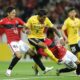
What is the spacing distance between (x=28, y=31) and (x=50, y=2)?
14387 millimetres

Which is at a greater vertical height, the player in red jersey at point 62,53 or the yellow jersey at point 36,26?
the yellow jersey at point 36,26

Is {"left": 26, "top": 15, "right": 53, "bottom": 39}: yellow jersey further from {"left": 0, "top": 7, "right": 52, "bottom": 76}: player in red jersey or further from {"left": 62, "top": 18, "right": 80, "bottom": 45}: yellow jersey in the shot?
{"left": 62, "top": 18, "right": 80, "bottom": 45}: yellow jersey

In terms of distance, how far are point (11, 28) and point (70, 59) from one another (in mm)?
2079

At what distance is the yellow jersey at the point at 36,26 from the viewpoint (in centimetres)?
1783

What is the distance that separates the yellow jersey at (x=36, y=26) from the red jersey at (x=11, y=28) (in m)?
0.30

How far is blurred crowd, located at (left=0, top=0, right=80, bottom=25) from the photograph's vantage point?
99.6 feet

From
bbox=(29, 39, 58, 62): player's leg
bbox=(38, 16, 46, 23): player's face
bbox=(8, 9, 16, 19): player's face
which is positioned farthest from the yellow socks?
bbox=(8, 9, 16, 19): player's face

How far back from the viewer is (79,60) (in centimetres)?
1828

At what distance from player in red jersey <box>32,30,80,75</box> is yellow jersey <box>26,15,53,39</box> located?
0.23m

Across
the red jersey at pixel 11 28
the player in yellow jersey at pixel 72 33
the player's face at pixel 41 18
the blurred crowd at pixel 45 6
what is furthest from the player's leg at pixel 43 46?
the blurred crowd at pixel 45 6

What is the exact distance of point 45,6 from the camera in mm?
31625

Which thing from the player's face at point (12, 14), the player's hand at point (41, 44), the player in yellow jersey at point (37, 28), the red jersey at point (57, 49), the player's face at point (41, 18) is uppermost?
the player's face at point (12, 14)

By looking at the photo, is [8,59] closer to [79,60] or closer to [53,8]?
[53,8]

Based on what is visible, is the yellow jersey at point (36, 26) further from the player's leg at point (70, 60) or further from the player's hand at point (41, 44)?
the player's leg at point (70, 60)
